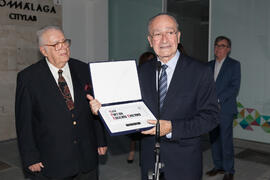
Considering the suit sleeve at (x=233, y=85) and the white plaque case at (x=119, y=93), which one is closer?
the white plaque case at (x=119, y=93)

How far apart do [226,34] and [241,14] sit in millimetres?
471

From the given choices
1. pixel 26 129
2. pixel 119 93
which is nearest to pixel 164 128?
pixel 119 93

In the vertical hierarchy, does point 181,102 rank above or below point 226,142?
above

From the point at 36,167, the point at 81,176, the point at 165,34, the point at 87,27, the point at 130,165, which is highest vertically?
the point at 87,27

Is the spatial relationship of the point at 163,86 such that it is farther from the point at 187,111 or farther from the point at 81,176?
the point at 81,176

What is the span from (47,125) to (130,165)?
8.75 ft

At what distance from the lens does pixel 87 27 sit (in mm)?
7461

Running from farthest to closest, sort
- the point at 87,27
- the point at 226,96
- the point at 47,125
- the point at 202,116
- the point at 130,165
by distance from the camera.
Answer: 1. the point at 87,27
2. the point at 130,165
3. the point at 226,96
4. the point at 47,125
5. the point at 202,116

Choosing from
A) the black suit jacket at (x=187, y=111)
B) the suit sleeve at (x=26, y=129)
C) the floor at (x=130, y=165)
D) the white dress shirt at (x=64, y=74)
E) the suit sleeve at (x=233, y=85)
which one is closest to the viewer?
the black suit jacket at (x=187, y=111)

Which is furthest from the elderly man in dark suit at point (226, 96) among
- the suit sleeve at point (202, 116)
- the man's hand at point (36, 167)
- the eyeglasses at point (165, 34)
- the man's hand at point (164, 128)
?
the man's hand at point (36, 167)

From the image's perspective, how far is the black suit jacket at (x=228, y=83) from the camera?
385 centimetres

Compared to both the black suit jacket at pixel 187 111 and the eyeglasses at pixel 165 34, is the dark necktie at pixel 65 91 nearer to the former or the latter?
the black suit jacket at pixel 187 111

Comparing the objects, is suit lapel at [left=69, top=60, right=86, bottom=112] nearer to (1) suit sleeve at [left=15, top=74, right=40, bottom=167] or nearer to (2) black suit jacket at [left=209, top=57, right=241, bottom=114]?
(1) suit sleeve at [left=15, top=74, right=40, bottom=167]

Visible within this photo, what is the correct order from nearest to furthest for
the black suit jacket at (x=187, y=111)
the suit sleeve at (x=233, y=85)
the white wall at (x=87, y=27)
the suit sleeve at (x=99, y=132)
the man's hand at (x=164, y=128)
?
the man's hand at (x=164, y=128) → the black suit jacket at (x=187, y=111) → the suit sleeve at (x=99, y=132) → the suit sleeve at (x=233, y=85) → the white wall at (x=87, y=27)
